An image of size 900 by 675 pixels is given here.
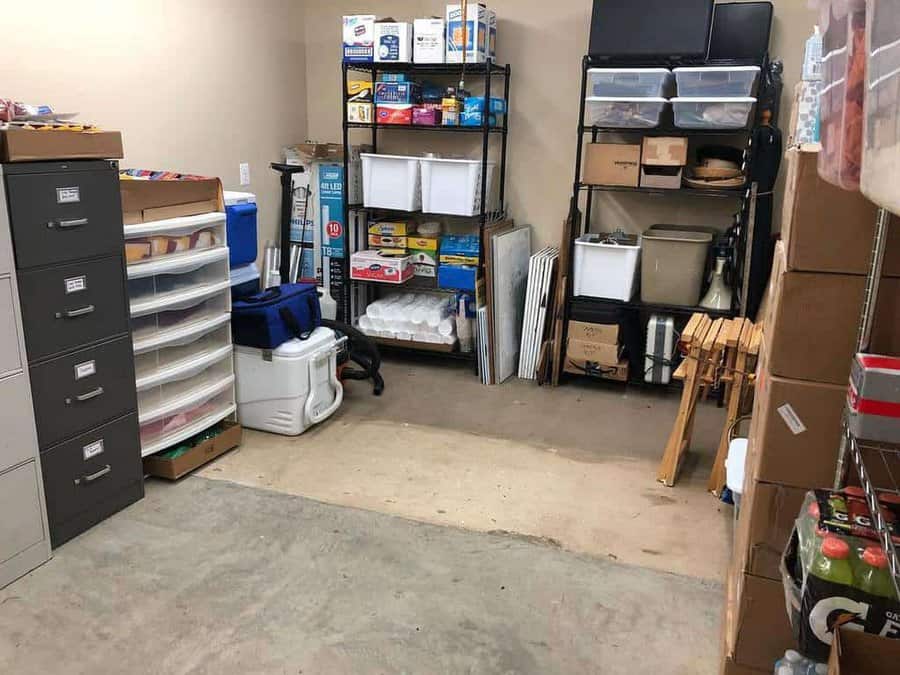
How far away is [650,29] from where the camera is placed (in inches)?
148

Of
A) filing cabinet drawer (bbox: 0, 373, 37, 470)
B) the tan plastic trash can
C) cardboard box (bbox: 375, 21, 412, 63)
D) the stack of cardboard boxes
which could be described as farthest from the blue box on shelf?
the stack of cardboard boxes

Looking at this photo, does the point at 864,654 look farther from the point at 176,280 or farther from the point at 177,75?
the point at 177,75

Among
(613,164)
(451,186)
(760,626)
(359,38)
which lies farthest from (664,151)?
(760,626)

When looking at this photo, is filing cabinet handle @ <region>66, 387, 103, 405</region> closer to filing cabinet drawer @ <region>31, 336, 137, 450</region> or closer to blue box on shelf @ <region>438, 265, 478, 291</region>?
filing cabinet drawer @ <region>31, 336, 137, 450</region>

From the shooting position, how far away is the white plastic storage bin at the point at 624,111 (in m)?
3.88

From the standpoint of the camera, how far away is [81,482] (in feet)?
8.58

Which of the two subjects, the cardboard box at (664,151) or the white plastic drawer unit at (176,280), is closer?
the white plastic drawer unit at (176,280)

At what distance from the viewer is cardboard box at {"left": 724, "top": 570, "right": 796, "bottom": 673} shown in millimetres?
1790

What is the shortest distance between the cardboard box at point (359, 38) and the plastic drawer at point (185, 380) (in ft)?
6.65

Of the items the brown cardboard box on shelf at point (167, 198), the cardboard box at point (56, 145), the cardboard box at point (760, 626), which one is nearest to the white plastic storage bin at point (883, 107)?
the cardboard box at point (760, 626)

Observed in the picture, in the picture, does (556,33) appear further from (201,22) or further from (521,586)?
(521,586)

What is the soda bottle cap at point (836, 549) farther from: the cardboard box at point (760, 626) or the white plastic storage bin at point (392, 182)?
the white plastic storage bin at point (392, 182)

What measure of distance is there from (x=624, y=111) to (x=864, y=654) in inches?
131

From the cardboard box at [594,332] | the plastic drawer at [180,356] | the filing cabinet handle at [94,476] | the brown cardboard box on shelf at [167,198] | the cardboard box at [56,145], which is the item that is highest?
the cardboard box at [56,145]
